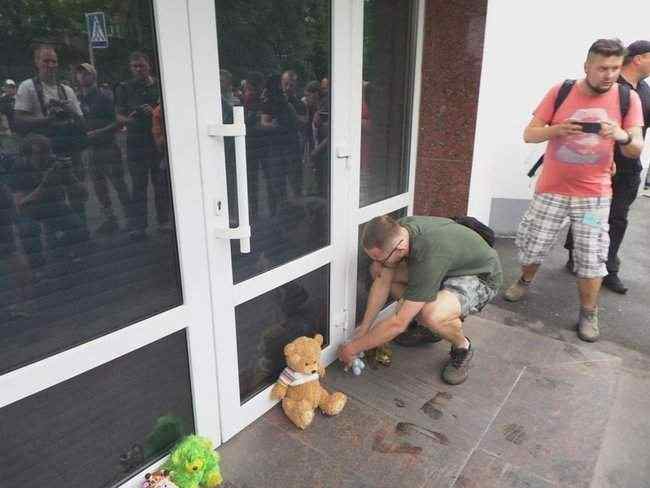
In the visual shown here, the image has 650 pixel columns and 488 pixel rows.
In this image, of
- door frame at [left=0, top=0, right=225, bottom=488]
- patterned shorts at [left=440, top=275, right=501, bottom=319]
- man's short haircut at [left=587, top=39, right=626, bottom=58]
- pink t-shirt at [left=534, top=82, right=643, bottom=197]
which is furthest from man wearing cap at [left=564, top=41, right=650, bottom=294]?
door frame at [left=0, top=0, right=225, bottom=488]

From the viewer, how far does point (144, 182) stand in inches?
64.1

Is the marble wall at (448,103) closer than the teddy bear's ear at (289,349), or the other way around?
the teddy bear's ear at (289,349)

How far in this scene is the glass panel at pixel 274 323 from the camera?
2.20m

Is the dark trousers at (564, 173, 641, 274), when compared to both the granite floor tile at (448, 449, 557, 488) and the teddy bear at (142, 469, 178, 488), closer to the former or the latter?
the granite floor tile at (448, 449, 557, 488)

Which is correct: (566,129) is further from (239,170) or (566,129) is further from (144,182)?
(144,182)


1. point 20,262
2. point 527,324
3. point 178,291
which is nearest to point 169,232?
point 178,291

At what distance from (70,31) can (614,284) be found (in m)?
4.01

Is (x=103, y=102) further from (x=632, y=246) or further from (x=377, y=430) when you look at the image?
(x=632, y=246)

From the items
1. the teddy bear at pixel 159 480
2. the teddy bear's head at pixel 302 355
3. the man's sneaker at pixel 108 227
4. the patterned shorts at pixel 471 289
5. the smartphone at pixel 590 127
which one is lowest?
the teddy bear at pixel 159 480

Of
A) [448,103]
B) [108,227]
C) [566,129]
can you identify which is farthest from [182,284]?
[566,129]

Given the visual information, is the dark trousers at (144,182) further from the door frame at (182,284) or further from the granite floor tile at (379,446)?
the granite floor tile at (379,446)

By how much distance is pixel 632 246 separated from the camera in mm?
4914

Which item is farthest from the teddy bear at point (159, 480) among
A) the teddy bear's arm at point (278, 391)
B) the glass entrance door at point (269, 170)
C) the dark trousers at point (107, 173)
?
the dark trousers at point (107, 173)

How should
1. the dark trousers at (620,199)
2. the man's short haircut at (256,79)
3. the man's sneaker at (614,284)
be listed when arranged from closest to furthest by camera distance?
1. the man's short haircut at (256,79)
2. the dark trousers at (620,199)
3. the man's sneaker at (614,284)
